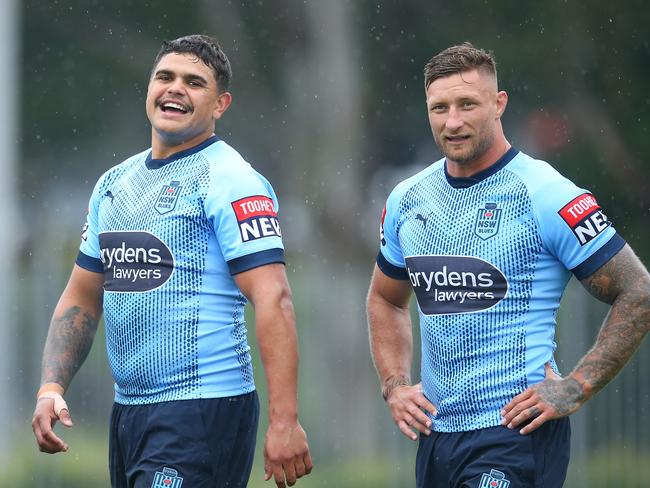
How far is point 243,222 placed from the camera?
466 centimetres

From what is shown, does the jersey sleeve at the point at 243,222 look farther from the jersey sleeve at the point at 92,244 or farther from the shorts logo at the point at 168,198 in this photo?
the jersey sleeve at the point at 92,244

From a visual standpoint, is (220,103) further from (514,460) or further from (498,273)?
(514,460)

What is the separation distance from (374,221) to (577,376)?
412 inches

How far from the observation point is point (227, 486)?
471 cm

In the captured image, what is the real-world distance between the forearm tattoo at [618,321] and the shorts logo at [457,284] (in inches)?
13.3

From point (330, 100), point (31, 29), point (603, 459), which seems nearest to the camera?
point (603, 459)

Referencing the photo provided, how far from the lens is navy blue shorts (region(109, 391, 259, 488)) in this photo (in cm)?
457

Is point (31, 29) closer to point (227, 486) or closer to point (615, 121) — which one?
point (615, 121)

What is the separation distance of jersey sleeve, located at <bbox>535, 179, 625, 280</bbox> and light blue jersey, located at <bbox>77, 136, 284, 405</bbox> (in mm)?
966

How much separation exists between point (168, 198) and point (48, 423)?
0.94m

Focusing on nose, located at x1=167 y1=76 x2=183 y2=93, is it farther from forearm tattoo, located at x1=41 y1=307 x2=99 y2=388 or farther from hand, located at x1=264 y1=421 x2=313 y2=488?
hand, located at x1=264 y1=421 x2=313 y2=488

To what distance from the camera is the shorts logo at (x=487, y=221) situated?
180 inches

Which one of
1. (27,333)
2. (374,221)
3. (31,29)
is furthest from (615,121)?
(31,29)

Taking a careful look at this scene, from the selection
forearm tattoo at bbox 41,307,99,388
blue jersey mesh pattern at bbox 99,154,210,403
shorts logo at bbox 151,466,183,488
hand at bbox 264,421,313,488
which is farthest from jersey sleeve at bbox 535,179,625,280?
forearm tattoo at bbox 41,307,99,388
